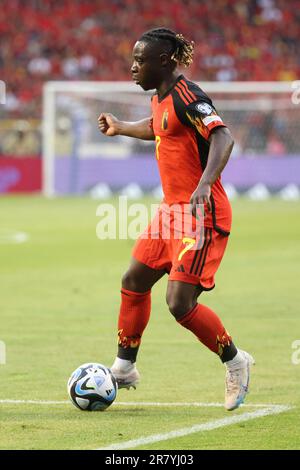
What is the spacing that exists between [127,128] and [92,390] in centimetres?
193

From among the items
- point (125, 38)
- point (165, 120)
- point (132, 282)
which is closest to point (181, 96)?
point (165, 120)

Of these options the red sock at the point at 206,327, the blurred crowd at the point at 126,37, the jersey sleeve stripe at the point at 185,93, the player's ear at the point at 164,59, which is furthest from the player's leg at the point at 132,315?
the blurred crowd at the point at 126,37

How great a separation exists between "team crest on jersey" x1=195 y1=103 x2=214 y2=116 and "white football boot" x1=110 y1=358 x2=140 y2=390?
1.82m

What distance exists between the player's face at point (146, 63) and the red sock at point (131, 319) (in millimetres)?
1431

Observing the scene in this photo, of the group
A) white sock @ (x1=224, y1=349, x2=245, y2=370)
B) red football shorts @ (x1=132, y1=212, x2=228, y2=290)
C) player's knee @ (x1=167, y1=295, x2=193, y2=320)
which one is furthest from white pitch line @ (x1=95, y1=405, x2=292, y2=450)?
red football shorts @ (x1=132, y1=212, x2=228, y2=290)

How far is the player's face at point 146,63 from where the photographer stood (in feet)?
24.4

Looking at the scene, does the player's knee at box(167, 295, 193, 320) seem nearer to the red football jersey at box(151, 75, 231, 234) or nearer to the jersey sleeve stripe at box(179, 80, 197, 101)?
the red football jersey at box(151, 75, 231, 234)

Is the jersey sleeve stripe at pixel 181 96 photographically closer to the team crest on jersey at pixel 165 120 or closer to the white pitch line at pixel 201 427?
the team crest on jersey at pixel 165 120

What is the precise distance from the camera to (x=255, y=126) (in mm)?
30875

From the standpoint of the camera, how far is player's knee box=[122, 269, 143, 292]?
25.0ft

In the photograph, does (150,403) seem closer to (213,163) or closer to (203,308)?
(203,308)
